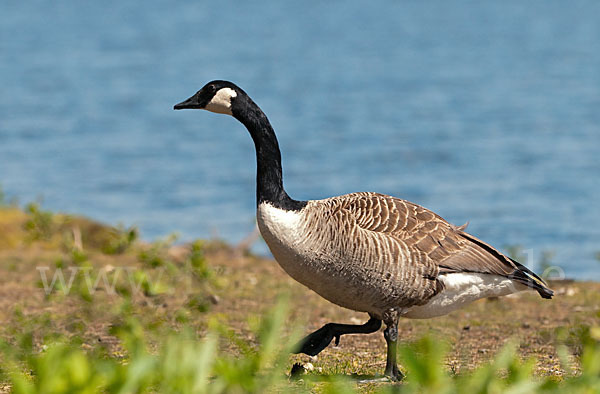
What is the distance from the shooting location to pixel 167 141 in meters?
24.0

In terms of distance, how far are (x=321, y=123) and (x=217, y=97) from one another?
1903cm

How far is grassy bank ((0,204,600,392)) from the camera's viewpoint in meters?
3.63

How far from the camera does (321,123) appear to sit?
25.7 metres

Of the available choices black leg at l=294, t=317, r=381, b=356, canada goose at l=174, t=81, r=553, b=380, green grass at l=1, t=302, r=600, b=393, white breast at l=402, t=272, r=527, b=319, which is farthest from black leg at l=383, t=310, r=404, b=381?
green grass at l=1, t=302, r=600, b=393

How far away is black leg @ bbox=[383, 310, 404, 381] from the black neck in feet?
3.28

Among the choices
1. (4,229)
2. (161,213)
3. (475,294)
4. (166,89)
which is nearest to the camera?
(475,294)

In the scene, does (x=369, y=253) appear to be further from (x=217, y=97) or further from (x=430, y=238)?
(x=217, y=97)

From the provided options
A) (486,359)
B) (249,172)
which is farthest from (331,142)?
(486,359)

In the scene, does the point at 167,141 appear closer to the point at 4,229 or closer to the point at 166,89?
the point at 166,89

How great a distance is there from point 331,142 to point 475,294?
1681 cm

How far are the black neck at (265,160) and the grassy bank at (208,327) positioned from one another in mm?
1086

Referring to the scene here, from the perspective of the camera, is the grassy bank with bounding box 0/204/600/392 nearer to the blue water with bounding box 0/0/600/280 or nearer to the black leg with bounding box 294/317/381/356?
the black leg with bounding box 294/317/381/356

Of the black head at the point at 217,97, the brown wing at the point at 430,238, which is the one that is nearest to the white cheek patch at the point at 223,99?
the black head at the point at 217,97

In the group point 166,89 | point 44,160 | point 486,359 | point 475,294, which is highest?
point 166,89
